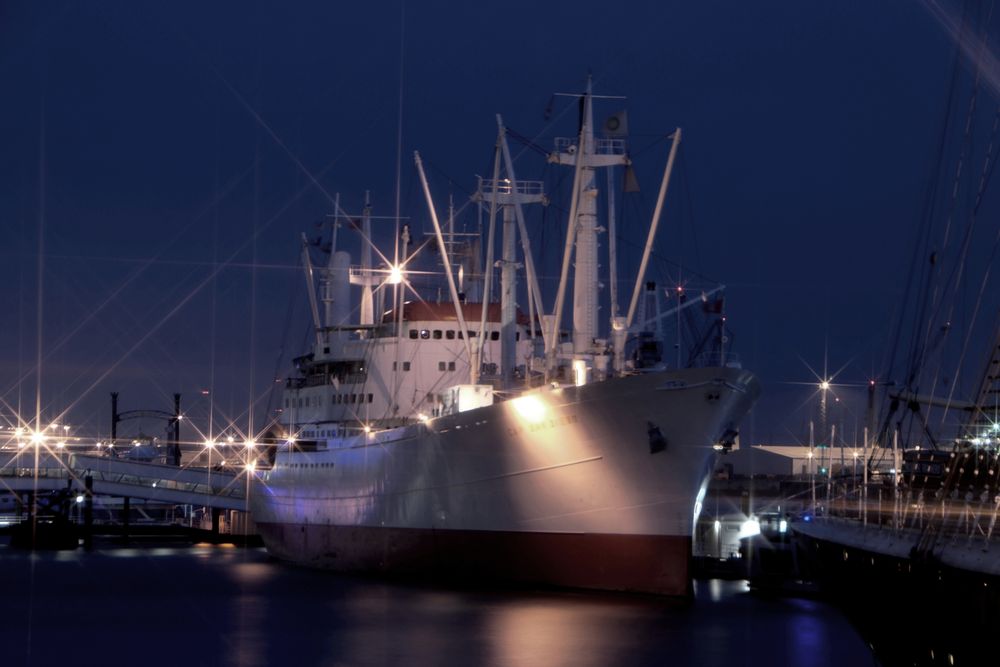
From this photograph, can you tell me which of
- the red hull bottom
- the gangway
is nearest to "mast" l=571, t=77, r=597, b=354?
the red hull bottom

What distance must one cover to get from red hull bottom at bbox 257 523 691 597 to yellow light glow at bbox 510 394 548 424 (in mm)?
2818

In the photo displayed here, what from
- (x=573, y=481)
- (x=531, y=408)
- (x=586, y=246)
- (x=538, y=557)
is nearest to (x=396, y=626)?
(x=538, y=557)

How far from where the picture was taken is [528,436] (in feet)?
105

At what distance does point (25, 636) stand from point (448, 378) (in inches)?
715

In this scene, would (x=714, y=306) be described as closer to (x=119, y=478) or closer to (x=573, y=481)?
(x=573, y=481)

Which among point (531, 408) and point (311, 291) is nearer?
point (531, 408)

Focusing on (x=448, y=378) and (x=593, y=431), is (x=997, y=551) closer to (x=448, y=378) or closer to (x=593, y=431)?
(x=593, y=431)

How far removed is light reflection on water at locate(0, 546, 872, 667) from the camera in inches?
989

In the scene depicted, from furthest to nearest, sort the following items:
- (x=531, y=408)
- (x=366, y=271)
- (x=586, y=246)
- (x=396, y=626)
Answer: (x=366, y=271), (x=586, y=246), (x=531, y=408), (x=396, y=626)

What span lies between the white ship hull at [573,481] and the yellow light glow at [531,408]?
0.12 ft

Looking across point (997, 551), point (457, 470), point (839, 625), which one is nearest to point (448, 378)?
point (457, 470)

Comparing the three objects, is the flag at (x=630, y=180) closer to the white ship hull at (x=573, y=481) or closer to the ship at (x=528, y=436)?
the ship at (x=528, y=436)

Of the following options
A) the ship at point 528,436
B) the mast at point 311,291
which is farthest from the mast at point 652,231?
the mast at point 311,291

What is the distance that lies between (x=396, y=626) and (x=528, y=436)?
5.92m
